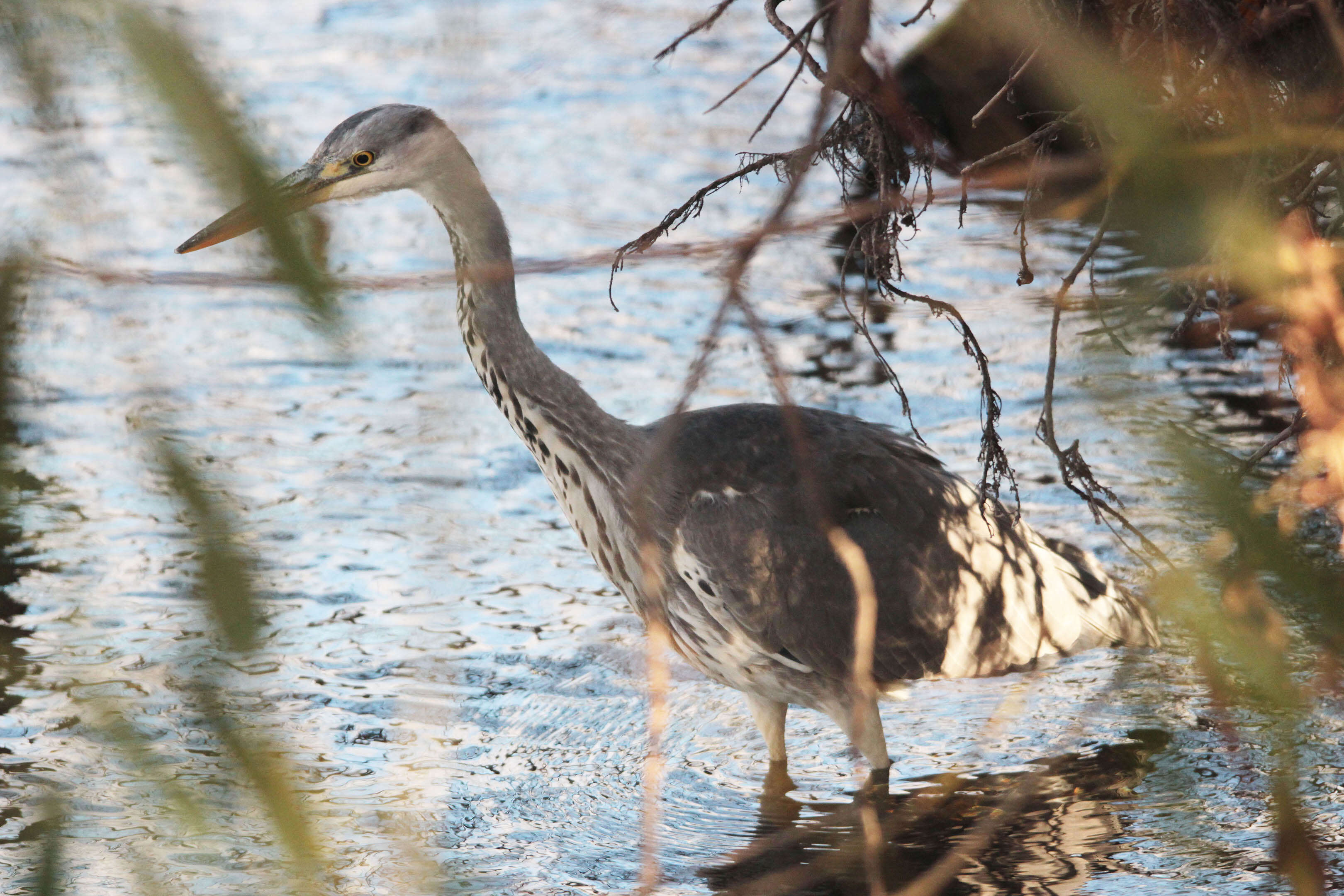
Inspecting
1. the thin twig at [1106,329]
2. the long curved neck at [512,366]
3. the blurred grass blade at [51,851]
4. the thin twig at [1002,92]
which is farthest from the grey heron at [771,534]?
the blurred grass blade at [51,851]

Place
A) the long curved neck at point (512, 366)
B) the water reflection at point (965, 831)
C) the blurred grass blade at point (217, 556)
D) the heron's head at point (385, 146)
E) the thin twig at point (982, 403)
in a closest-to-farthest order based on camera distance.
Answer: the blurred grass blade at point (217, 556), the thin twig at point (982, 403), the heron's head at point (385, 146), the long curved neck at point (512, 366), the water reflection at point (965, 831)

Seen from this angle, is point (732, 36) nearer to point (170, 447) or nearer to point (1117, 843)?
point (1117, 843)

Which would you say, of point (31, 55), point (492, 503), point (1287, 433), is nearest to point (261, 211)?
point (31, 55)

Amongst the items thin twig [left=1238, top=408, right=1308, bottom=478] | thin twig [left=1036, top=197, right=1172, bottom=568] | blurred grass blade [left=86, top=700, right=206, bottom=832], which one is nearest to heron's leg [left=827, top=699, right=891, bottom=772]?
thin twig [left=1036, top=197, right=1172, bottom=568]

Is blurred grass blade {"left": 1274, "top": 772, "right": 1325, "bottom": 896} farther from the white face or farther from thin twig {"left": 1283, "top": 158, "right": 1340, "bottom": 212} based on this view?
the white face

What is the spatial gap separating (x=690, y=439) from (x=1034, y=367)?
A: 3.54 m

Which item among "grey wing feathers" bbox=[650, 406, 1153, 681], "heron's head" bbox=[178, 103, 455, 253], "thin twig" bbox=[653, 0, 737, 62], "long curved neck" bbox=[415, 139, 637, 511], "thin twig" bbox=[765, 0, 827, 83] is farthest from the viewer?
"grey wing feathers" bbox=[650, 406, 1153, 681]

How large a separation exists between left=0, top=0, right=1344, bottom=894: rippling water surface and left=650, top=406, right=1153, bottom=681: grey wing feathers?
1.14ft

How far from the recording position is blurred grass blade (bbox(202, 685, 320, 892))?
1.10 meters

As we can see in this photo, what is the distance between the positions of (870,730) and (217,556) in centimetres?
343


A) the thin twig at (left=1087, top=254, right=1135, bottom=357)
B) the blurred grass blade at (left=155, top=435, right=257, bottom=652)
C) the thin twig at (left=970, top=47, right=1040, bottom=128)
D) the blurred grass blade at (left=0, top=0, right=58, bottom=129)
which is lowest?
the blurred grass blade at (left=155, top=435, right=257, bottom=652)

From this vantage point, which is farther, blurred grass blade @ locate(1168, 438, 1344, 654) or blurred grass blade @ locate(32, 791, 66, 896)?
blurred grass blade @ locate(32, 791, 66, 896)

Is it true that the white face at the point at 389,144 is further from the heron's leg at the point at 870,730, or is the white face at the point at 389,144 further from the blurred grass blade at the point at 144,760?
the blurred grass blade at the point at 144,760

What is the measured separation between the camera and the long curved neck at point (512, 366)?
149 inches
